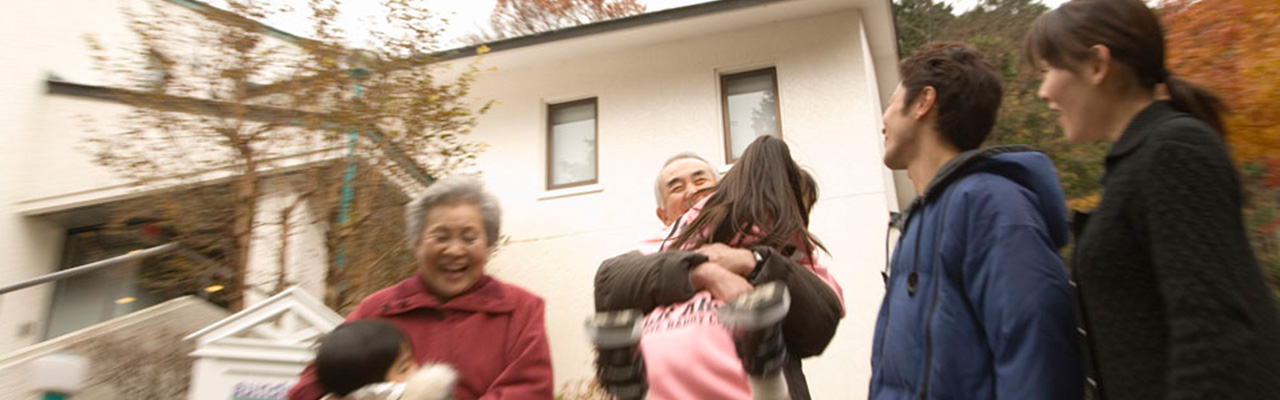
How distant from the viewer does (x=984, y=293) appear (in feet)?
5.33

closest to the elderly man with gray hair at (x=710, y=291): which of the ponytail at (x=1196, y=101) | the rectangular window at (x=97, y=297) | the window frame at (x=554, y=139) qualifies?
the ponytail at (x=1196, y=101)

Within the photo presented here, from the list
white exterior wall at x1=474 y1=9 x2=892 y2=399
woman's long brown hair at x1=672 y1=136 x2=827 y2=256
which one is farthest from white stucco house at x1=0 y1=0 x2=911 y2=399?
woman's long brown hair at x1=672 y1=136 x2=827 y2=256

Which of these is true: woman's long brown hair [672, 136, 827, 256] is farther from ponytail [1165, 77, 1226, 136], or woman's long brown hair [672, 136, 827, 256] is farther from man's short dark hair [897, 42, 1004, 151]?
ponytail [1165, 77, 1226, 136]

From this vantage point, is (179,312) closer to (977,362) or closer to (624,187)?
(624,187)

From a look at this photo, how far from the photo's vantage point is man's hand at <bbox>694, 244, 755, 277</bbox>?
2.11m

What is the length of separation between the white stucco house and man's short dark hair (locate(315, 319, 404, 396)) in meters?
5.80

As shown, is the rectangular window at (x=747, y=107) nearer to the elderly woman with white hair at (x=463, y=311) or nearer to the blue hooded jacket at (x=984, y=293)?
the elderly woman with white hair at (x=463, y=311)

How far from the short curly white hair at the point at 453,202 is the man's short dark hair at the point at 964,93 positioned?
151 centimetres

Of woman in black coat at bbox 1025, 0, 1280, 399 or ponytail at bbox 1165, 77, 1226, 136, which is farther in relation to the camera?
ponytail at bbox 1165, 77, 1226, 136

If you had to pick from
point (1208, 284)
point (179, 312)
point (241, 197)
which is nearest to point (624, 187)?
point (241, 197)

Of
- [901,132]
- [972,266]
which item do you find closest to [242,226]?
[901,132]

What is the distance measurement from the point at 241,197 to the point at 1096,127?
6389mm

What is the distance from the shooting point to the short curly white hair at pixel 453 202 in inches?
102

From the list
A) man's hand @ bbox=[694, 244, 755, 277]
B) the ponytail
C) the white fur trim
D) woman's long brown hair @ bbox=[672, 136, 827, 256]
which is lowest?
the white fur trim
